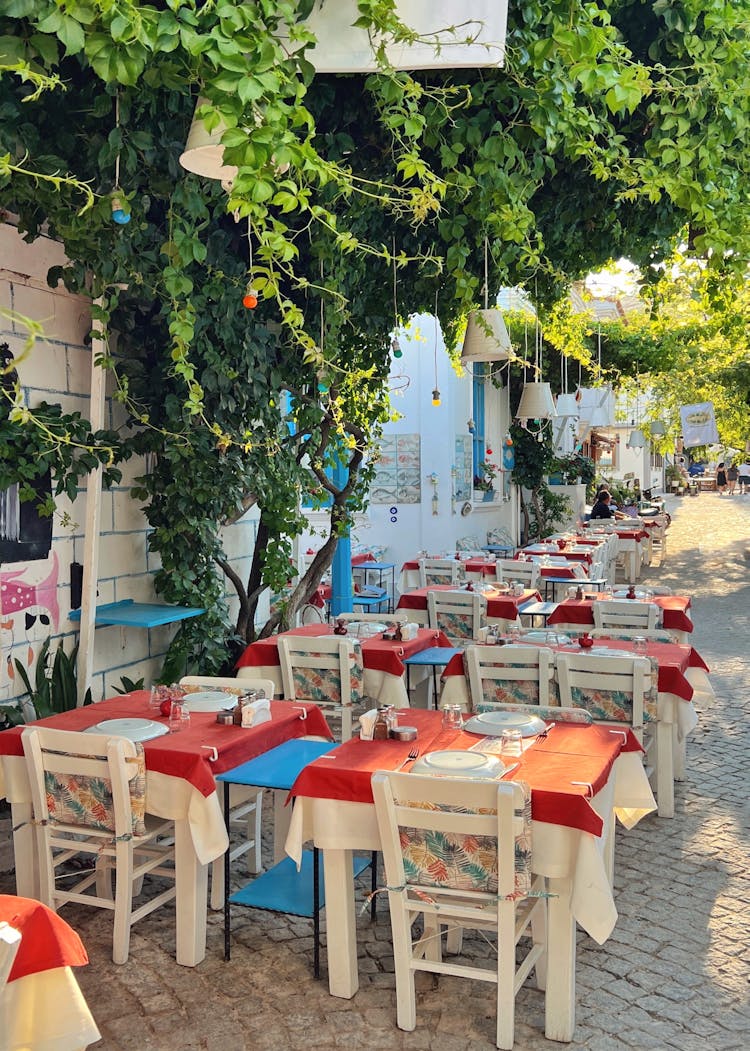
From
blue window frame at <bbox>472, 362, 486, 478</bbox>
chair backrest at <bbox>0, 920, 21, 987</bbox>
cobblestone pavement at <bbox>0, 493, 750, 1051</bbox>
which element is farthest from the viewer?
blue window frame at <bbox>472, 362, 486, 478</bbox>

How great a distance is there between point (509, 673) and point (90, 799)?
2098 millimetres

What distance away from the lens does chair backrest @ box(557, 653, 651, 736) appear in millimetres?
4586

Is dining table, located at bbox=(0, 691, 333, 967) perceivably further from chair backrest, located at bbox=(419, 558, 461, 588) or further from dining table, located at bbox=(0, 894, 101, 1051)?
chair backrest, located at bbox=(419, 558, 461, 588)

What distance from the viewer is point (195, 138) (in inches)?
125

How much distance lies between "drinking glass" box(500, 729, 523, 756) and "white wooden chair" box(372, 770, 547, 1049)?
0.56 metres

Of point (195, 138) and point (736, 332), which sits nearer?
point (195, 138)

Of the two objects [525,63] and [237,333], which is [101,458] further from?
[525,63]

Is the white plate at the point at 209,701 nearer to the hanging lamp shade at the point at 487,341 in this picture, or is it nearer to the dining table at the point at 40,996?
the dining table at the point at 40,996

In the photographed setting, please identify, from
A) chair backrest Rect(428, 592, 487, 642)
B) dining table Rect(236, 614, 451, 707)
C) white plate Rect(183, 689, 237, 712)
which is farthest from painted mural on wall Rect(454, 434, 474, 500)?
white plate Rect(183, 689, 237, 712)

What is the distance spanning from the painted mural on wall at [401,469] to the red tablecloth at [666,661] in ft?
26.7

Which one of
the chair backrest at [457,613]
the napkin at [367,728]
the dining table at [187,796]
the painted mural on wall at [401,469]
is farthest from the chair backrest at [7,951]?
the painted mural on wall at [401,469]

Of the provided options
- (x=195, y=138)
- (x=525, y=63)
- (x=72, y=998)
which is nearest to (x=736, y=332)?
(x=525, y=63)

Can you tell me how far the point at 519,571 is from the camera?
9.52 m

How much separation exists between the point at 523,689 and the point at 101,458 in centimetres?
261
